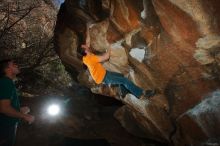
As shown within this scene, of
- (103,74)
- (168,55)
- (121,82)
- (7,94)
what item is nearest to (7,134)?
(7,94)

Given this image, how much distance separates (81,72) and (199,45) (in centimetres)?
646

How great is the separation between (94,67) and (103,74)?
0.34 m

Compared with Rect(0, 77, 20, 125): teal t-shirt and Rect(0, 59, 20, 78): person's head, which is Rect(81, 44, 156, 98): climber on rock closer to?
Rect(0, 59, 20, 78): person's head

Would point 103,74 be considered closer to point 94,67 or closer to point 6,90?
point 94,67

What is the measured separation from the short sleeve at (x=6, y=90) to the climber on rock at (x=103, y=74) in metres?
2.20

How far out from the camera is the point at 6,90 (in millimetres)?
4707

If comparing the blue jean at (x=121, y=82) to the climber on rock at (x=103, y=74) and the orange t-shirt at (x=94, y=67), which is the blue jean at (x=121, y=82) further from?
the orange t-shirt at (x=94, y=67)

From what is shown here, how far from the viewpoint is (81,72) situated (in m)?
11.7

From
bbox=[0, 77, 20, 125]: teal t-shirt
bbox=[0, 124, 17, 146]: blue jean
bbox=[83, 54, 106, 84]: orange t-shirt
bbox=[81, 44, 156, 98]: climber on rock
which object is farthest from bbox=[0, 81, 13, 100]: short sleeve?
bbox=[83, 54, 106, 84]: orange t-shirt

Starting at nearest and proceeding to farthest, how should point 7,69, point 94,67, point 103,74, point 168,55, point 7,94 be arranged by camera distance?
point 7,94
point 7,69
point 168,55
point 94,67
point 103,74

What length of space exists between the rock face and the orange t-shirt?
1.12 meters

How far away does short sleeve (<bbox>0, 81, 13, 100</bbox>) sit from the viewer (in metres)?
4.63

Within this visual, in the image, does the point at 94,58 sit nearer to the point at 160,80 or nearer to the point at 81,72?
the point at 160,80

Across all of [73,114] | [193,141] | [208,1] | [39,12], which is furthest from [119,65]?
[39,12]
